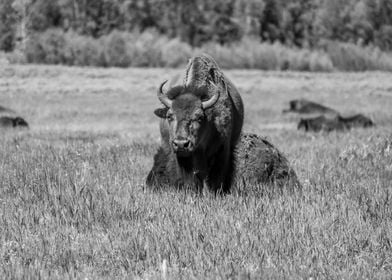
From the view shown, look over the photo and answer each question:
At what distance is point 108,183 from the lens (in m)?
7.66

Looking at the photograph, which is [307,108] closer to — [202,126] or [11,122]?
[11,122]

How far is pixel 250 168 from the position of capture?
823 centimetres

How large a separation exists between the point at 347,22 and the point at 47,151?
60.0 m

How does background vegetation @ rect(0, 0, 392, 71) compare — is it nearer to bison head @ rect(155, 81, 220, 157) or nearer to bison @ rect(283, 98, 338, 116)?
bison @ rect(283, 98, 338, 116)

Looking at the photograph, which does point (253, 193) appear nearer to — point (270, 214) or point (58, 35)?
point (270, 214)

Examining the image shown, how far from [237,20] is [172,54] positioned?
67.1 feet

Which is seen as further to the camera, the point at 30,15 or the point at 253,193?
the point at 30,15

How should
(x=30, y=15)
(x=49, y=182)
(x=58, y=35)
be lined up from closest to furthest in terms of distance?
(x=49, y=182) < (x=30, y=15) < (x=58, y=35)

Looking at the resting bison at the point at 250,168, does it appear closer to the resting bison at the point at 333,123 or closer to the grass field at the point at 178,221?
the grass field at the point at 178,221

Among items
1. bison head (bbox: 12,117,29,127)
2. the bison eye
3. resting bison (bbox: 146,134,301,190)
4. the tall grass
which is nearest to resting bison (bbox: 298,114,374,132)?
bison head (bbox: 12,117,29,127)

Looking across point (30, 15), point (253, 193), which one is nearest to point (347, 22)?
point (30, 15)

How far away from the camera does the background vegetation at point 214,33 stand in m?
43.5

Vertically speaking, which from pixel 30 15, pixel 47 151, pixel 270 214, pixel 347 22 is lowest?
pixel 347 22

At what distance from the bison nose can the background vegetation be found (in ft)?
90.9
